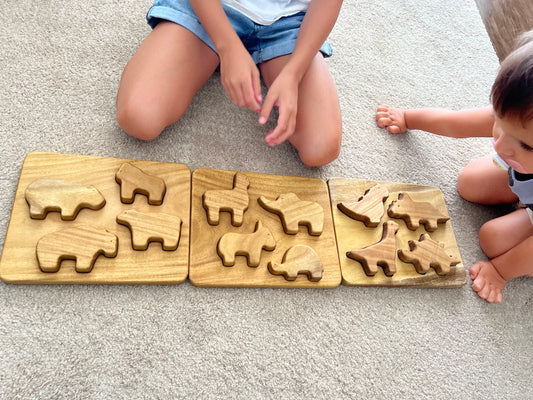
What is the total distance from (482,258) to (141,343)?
2.24 ft

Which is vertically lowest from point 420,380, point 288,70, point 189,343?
point 420,380

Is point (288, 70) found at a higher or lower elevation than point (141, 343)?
higher

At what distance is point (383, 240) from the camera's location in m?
0.74

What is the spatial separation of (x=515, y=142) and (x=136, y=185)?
0.60 m

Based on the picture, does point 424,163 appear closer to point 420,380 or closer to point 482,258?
point 482,258

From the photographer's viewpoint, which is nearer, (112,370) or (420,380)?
(112,370)

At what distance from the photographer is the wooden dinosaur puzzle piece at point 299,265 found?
664 millimetres

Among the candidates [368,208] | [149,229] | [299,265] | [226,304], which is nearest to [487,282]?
[368,208]

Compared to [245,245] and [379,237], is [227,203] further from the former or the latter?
[379,237]

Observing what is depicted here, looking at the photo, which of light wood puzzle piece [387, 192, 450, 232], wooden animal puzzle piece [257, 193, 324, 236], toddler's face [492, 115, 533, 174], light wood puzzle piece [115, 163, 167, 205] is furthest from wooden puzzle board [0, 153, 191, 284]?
toddler's face [492, 115, 533, 174]

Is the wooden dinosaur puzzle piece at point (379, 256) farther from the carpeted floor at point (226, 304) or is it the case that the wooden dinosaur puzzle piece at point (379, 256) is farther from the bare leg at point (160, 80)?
the bare leg at point (160, 80)

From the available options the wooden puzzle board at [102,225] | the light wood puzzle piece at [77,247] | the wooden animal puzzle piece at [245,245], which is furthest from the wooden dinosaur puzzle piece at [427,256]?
the light wood puzzle piece at [77,247]

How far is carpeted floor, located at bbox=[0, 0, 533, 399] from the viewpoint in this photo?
574 millimetres

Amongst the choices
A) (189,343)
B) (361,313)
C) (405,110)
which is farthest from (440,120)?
(189,343)
